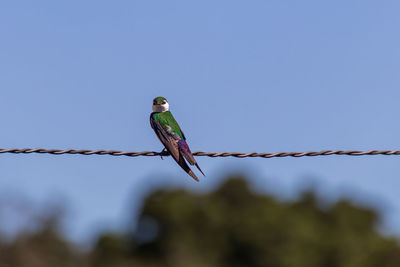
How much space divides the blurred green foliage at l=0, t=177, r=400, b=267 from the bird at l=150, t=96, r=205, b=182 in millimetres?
52333

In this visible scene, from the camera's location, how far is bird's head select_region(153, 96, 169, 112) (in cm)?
1689

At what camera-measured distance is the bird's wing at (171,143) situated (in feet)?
47.0

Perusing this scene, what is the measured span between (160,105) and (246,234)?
55.1 metres

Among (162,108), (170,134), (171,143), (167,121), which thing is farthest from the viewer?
(162,108)

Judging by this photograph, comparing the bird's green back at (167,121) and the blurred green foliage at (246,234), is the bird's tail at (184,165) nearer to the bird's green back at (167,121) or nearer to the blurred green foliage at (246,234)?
the bird's green back at (167,121)

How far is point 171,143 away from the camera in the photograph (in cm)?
1505

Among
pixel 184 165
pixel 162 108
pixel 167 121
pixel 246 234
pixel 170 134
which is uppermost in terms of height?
pixel 162 108

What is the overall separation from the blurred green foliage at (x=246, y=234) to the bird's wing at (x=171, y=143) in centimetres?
5323

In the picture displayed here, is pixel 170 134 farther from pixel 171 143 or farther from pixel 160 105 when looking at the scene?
pixel 160 105

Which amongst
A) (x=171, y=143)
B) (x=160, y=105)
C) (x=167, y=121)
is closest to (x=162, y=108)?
(x=160, y=105)

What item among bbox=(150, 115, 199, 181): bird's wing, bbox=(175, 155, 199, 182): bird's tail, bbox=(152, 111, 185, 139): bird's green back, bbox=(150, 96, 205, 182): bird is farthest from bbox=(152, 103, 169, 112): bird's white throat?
bbox=(175, 155, 199, 182): bird's tail

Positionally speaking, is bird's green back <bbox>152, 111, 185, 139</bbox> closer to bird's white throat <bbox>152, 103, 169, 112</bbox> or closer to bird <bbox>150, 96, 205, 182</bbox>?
bird <bbox>150, 96, 205, 182</bbox>

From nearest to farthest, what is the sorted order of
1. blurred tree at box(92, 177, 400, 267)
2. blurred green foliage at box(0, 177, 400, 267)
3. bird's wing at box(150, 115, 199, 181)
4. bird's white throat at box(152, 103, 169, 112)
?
bird's wing at box(150, 115, 199, 181) < bird's white throat at box(152, 103, 169, 112) < blurred tree at box(92, 177, 400, 267) < blurred green foliage at box(0, 177, 400, 267)

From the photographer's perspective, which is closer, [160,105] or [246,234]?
[160,105]
